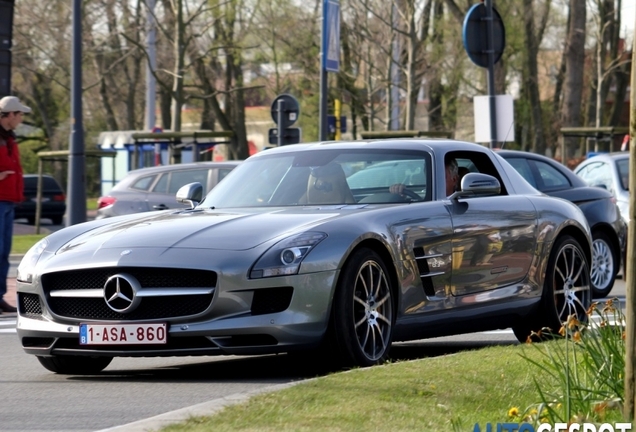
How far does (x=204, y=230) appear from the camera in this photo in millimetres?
8531

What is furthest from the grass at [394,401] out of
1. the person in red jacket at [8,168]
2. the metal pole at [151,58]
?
the metal pole at [151,58]

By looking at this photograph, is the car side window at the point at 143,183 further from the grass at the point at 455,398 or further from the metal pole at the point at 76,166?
the grass at the point at 455,398

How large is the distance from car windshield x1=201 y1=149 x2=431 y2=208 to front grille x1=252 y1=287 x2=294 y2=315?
55.5 inches

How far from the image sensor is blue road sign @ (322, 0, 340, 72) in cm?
2266

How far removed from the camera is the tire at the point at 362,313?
8273 millimetres

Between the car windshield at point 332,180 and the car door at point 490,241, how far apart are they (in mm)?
323

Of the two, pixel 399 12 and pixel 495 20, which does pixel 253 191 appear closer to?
pixel 495 20

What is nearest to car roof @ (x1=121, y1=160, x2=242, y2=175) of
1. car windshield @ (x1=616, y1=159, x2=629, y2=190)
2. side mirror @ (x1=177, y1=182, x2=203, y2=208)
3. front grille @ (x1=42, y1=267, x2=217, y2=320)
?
car windshield @ (x1=616, y1=159, x2=629, y2=190)

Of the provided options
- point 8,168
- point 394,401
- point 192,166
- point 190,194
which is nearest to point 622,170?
point 192,166

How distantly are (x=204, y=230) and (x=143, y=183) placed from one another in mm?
12696

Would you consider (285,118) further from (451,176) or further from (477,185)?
(477,185)

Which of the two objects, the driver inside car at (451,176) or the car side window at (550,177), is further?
the car side window at (550,177)

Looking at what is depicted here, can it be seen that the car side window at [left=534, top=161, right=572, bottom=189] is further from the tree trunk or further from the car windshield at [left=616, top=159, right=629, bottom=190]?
the tree trunk

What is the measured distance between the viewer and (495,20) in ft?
65.9
